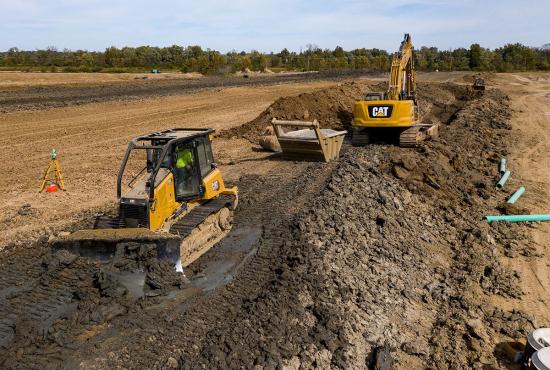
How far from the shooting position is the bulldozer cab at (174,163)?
776 cm

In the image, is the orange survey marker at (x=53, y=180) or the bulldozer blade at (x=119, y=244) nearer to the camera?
the bulldozer blade at (x=119, y=244)

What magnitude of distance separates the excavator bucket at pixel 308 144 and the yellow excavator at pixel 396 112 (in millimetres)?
1476

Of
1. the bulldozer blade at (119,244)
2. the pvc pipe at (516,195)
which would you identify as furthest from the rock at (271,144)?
the bulldozer blade at (119,244)

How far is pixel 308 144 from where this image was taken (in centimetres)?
1397

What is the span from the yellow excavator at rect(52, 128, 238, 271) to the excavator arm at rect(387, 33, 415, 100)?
873 centimetres

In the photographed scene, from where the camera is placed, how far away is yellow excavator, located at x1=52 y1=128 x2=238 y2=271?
7.23m

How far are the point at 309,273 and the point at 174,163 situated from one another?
116 inches

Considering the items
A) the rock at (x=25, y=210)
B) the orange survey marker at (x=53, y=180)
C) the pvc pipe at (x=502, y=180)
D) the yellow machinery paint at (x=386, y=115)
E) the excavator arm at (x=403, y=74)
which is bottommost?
the pvc pipe at (x=502, y=180)

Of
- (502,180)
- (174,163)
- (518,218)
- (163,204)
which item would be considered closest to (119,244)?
(163,204)

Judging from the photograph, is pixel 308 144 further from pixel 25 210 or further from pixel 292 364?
pixel 292 364

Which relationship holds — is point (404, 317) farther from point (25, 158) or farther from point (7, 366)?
point (25, 158)

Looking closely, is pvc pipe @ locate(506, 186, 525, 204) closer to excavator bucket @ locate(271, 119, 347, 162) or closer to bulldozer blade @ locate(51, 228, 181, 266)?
excavator bucket @ locate(271, 119, 347, 162)

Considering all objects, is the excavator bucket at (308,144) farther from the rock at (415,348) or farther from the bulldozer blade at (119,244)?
the rock at (415,348)

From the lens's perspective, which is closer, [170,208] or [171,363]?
[171,363]
